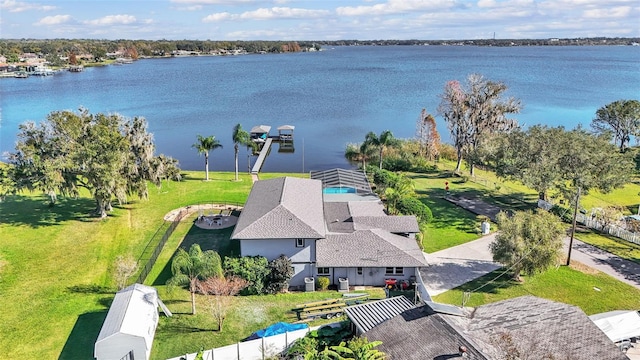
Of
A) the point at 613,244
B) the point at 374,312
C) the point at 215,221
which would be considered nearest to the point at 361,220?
the point at 374,312

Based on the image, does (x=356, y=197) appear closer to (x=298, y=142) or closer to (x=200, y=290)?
(x=200, y=290)

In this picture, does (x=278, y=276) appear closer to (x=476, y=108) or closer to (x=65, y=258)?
(x=65, y=258)

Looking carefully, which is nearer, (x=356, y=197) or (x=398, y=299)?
(x=398, y=299)

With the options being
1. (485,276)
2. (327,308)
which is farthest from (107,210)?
(485,276)

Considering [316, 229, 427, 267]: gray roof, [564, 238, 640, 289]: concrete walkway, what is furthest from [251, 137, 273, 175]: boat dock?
[564, 238, 640, 289]: concrete walkway

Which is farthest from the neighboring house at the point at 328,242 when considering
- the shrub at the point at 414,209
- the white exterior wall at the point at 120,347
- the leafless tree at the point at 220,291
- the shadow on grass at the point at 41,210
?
the shadow on grass at the point at 41,210

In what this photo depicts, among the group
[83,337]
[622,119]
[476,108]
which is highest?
[476,108]

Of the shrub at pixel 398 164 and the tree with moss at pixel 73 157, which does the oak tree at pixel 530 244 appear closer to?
the shrub at pixel 398 164
